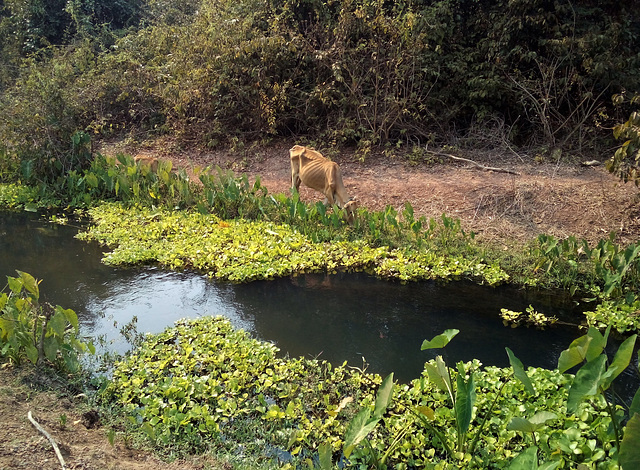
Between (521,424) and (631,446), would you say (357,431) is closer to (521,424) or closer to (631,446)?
(521,424)

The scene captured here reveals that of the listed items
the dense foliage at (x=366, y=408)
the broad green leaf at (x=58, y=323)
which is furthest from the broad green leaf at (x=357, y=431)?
the broad green leaf at (x=58, y=323)

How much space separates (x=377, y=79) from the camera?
35.6 feet

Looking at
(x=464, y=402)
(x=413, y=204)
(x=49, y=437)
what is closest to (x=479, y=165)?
(x=413, y=204)

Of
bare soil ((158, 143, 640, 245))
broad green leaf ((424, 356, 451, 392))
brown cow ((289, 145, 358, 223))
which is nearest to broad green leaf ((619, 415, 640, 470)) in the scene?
broad green leaf ((424, 356, 451, 392))

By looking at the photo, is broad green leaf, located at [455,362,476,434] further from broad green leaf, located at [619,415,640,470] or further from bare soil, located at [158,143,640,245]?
bare soil, located at [158,143,640,245]

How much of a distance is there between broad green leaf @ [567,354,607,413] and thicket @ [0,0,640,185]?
843cm

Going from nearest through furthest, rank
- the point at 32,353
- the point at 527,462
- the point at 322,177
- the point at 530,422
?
the point at 527,462 → the point at 530,422 → the point at 32,353 → the point at 322,177

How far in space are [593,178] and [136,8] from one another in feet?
55.6

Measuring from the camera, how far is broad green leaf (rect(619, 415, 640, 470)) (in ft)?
8.05

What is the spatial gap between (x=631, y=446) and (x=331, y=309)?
3890mm

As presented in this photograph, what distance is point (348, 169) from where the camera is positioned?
35.1 feet

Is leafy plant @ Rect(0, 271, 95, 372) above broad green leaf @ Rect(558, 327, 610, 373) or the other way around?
the other way around

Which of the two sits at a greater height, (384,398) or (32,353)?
(384,398)

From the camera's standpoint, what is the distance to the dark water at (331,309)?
17.0 feet
